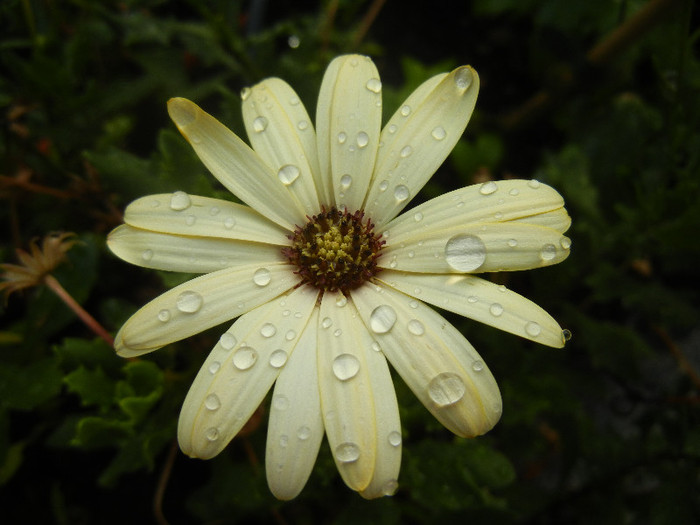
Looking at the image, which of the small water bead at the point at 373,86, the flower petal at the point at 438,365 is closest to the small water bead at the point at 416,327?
the flower petal at the point at 438,365

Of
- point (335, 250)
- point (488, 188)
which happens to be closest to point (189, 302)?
point (335, 250)

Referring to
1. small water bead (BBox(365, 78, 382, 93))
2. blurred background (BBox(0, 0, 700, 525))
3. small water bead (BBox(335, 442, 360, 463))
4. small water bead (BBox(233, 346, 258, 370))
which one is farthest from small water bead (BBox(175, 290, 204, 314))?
small water bead (BBox(365, 78, 382, 93))

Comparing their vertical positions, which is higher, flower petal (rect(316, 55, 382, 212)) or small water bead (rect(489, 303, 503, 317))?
flower petal (rect(316, 55, 382, 212))

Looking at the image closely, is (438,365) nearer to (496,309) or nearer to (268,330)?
(496,309)

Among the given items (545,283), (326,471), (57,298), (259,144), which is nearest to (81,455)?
(57,298)

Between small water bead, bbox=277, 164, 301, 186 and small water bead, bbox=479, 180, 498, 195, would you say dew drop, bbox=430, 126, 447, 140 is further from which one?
small water bead, bbox=277, 164, 301, 186

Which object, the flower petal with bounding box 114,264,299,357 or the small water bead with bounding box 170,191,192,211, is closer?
the flower petal with bounding box 114,264,299,357

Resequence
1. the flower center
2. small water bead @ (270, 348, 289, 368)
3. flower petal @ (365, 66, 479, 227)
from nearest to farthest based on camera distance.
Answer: small water bead @ (270, 348, 289, 368), flower petal @ (365, 66, 479, 227), the flower center

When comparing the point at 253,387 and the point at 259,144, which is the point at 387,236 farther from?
the point at 253,387
